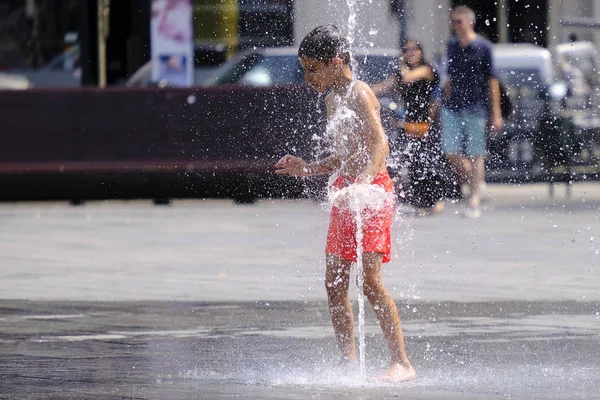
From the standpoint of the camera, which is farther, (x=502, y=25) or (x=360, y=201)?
(x=502, y=25)

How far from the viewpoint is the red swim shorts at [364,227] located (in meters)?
6.50

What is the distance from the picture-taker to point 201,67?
66.6 feet

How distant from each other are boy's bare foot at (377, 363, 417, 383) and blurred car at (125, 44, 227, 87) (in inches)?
436

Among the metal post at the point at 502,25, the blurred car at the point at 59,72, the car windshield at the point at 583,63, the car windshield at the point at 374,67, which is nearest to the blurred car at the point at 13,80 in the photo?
the blurred car at the point at 59,72

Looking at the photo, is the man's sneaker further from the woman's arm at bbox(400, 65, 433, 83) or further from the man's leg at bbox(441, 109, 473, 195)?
the woman's arm at bbox(400, 65, 433, 83)

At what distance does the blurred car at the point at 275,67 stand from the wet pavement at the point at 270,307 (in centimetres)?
238

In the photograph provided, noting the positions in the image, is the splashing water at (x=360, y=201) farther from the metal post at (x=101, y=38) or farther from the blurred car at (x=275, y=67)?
the metal post at (x=101, y=38)

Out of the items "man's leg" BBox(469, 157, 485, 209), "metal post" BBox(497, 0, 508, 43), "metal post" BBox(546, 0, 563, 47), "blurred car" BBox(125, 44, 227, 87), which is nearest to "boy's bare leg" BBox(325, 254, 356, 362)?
"man's leg" BBox(469, 157, 485, 209)

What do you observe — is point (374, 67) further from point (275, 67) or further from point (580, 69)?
point (580, 69)

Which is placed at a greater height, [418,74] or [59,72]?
[418,74]

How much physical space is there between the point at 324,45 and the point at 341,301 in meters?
1.09

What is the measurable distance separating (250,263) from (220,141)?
5468 mm

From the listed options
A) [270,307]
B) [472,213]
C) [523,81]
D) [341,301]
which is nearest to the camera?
[341,301]

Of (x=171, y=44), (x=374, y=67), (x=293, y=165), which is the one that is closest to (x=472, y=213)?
(x=374, y=67)
